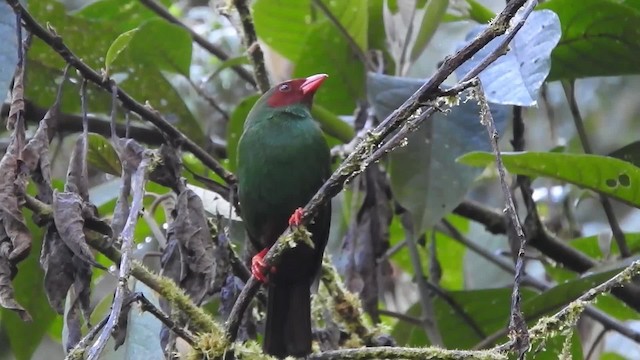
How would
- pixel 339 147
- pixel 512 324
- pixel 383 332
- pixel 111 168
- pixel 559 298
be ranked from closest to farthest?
pixel 512 324 < pixel 111 168 < pixel 383 332 < pixel 559 298 < pixel 339 147

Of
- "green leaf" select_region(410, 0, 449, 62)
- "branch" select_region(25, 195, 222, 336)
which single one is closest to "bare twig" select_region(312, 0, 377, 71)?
"green leaf" select_region(410, 0, 449, 62)

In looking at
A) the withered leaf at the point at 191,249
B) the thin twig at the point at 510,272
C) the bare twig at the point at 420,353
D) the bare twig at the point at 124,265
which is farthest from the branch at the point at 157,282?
the thin twig at the point at 510,272

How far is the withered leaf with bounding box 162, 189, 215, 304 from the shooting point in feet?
7.66

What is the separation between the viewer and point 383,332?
9.95 feet

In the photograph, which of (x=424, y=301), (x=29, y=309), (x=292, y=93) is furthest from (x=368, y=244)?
(x=29, y=309)

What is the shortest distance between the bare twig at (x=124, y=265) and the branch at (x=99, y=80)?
25cm

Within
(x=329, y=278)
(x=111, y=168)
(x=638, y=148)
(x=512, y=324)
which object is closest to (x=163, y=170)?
(x=111, y=168)

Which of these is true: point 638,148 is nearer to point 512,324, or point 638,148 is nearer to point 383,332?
point 383,332

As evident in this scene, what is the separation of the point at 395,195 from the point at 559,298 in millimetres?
630

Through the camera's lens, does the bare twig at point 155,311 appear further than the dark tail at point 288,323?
No

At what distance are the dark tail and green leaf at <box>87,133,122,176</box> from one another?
1.93 feet

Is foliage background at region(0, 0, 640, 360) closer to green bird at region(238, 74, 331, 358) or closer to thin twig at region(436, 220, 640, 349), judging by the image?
thin twig at region(436, 220, 640, 349)

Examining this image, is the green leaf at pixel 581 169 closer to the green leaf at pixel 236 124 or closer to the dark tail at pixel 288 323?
the dark tail at pixel 288 323

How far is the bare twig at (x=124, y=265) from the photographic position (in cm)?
163
